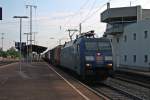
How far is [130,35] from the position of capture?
198ft

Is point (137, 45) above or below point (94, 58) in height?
above

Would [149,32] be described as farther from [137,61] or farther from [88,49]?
[88,49]

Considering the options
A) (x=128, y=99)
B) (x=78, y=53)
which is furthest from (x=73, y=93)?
(x=78, y=53)

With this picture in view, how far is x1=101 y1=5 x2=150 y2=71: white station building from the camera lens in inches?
2126

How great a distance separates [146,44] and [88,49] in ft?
97.4

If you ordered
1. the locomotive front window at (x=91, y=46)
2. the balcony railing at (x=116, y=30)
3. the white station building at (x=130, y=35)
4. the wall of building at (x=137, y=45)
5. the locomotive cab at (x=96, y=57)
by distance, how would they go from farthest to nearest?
the balcony railing at (x=116, y=30), the white station building at (x=130, y=35), the wall of building at (x=137, y=45), the locomotive front window at (x=91, y=46), the locomotive cab at (x=96, y=57)

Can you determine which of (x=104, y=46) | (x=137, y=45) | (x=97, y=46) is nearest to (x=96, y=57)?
(x=97, y=46)

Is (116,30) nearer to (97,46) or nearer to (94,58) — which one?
(97,46)

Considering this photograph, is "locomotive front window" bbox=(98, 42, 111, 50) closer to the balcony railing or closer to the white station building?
the white station building

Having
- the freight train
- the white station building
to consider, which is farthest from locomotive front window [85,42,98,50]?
the white station building

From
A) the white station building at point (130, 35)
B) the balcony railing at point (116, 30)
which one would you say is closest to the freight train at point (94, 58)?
the white station building at point (130, 35)

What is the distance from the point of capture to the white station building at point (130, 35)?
177ft

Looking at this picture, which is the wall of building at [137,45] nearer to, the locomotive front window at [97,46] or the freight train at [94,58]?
the locomotive front window at [97,46]

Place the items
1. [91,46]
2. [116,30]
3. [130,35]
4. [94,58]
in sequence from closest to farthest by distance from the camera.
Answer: [94,58] < [91,46] < [130,35] < [116,30]
